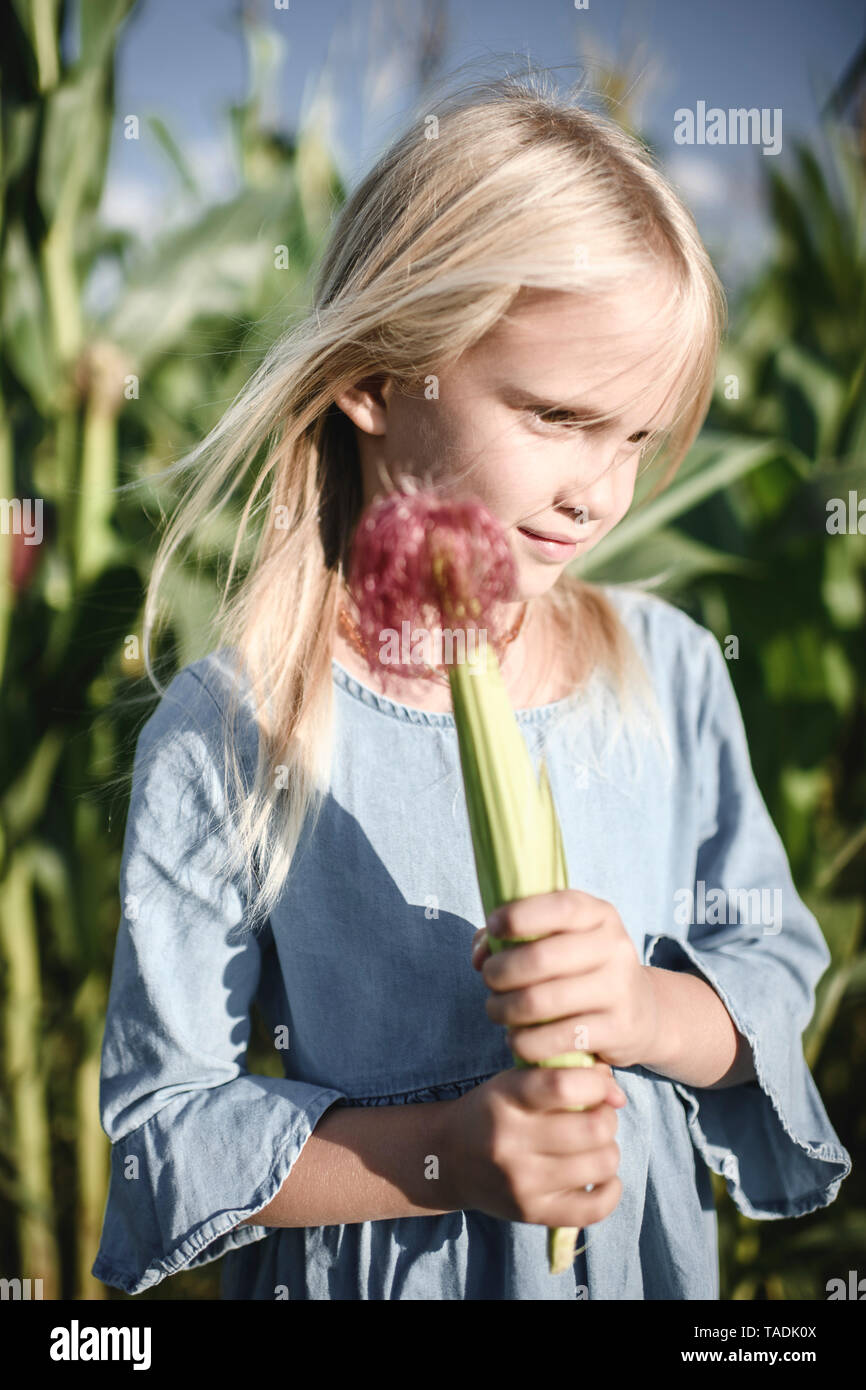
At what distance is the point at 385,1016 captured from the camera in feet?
2.31

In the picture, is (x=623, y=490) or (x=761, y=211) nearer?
(x=623, y=490)

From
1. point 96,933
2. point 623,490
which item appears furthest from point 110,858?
point 623,490

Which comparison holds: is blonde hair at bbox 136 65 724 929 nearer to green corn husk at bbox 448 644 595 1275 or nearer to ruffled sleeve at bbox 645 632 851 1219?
ruffled sleeve at bbox 645 632 851 1219

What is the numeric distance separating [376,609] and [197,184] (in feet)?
3.81

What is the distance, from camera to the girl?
62 cm

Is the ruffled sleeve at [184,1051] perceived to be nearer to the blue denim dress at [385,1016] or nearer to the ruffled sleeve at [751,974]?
the blue denim dress at [385,1016]

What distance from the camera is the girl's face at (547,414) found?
0.60 metres

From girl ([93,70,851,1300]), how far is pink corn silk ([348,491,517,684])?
5.7 inches

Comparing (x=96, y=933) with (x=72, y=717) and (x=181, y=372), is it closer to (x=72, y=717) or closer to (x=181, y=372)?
(x=72, y=717)

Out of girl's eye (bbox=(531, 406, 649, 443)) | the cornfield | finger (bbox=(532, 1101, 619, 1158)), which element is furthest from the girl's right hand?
the cornfield

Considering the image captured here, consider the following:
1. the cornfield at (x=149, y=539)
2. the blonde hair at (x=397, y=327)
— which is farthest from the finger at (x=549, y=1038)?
the cornfield at (x=149, y=539)

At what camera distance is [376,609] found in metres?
0.50

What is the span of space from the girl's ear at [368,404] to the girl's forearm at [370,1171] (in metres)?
Result: 0.45

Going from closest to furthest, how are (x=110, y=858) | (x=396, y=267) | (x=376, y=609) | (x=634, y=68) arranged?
(x=376, y=609) < (x=396, y=267) < (x=634, y=68) < (x=110, y=858)
